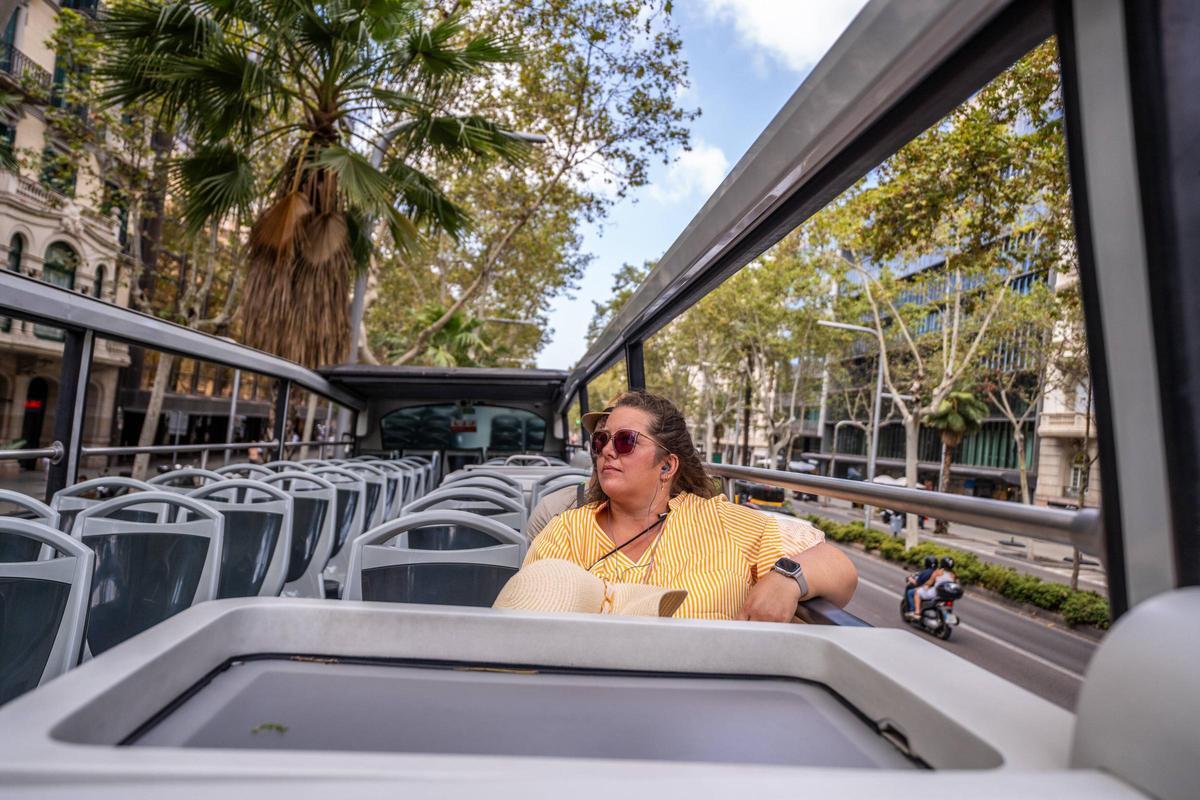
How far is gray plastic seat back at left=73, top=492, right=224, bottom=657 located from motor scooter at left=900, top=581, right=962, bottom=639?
33.8ft

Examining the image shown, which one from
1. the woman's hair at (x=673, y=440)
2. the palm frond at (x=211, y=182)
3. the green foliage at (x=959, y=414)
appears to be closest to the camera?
the woman's hair at (x=673, y=440)

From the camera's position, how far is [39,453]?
377 cm

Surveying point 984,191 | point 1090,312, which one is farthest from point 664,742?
point 984,191

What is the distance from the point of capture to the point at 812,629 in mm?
1040

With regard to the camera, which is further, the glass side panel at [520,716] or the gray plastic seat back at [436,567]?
the gray plastic seat back at [436,567]

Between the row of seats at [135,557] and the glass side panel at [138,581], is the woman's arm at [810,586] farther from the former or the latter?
the glass side panel at [138,581]

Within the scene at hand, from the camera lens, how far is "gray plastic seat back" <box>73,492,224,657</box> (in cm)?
263

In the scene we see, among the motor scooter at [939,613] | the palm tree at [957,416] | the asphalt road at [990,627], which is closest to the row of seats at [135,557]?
the asphalt road at [990,627]

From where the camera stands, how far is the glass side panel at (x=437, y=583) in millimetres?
2494

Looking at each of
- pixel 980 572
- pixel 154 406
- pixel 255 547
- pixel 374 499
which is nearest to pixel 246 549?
pixel 255 547

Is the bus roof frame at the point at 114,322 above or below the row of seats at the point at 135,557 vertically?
above

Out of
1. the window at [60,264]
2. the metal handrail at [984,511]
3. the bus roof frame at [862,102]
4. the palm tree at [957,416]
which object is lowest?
the metal handrail at [984,511]

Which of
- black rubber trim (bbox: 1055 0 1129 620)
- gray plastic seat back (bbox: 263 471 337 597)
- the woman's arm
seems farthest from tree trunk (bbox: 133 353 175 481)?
black rubber trim (bbox: 1055 0 1129 620)

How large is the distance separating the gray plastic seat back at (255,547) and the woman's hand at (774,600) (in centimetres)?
226
